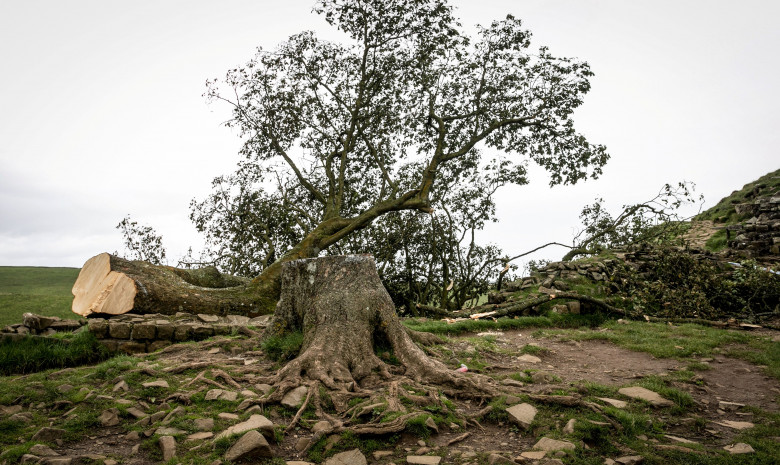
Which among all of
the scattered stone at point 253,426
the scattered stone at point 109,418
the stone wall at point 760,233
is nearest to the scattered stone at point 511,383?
the scattered stone at point 253,426

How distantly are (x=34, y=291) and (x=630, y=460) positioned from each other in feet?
100

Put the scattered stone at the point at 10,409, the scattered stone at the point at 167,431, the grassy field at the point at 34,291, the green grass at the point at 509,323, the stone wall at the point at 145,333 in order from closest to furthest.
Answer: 1. the scattered stone at the point at 167,431
2. the scattered stone at the point at 10,409
3. the stone wall at the point at 145,333
4. the green grass at the point at 509,323
5. the grassy field at the point at 34,291

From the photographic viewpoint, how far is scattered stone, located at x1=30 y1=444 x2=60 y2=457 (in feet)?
12.6

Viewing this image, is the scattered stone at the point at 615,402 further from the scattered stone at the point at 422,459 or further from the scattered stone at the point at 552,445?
the scattered stone at the point at 422,459

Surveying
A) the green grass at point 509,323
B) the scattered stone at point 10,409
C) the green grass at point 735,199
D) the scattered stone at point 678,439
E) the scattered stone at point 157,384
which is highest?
the green grass at point 735,199

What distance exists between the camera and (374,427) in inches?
169

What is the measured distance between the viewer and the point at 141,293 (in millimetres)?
9906

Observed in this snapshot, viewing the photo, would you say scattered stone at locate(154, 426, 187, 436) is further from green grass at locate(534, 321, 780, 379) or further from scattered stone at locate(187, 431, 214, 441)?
green grass at locate(534, 321, 780, 379)

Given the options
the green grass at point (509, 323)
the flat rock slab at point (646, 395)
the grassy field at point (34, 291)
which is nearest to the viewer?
the flat rock slab at point (646, 395)

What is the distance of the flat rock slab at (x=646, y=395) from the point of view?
5.38 metres

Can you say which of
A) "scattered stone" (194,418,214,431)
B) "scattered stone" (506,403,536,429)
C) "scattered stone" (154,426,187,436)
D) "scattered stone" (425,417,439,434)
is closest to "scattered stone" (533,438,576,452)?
"scattered stone" (506,403,536,429)

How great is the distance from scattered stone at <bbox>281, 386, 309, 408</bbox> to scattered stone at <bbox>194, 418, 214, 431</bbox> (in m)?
0.79

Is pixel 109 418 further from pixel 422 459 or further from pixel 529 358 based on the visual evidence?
pixel 529 358

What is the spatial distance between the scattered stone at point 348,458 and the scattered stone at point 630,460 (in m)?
2.32
